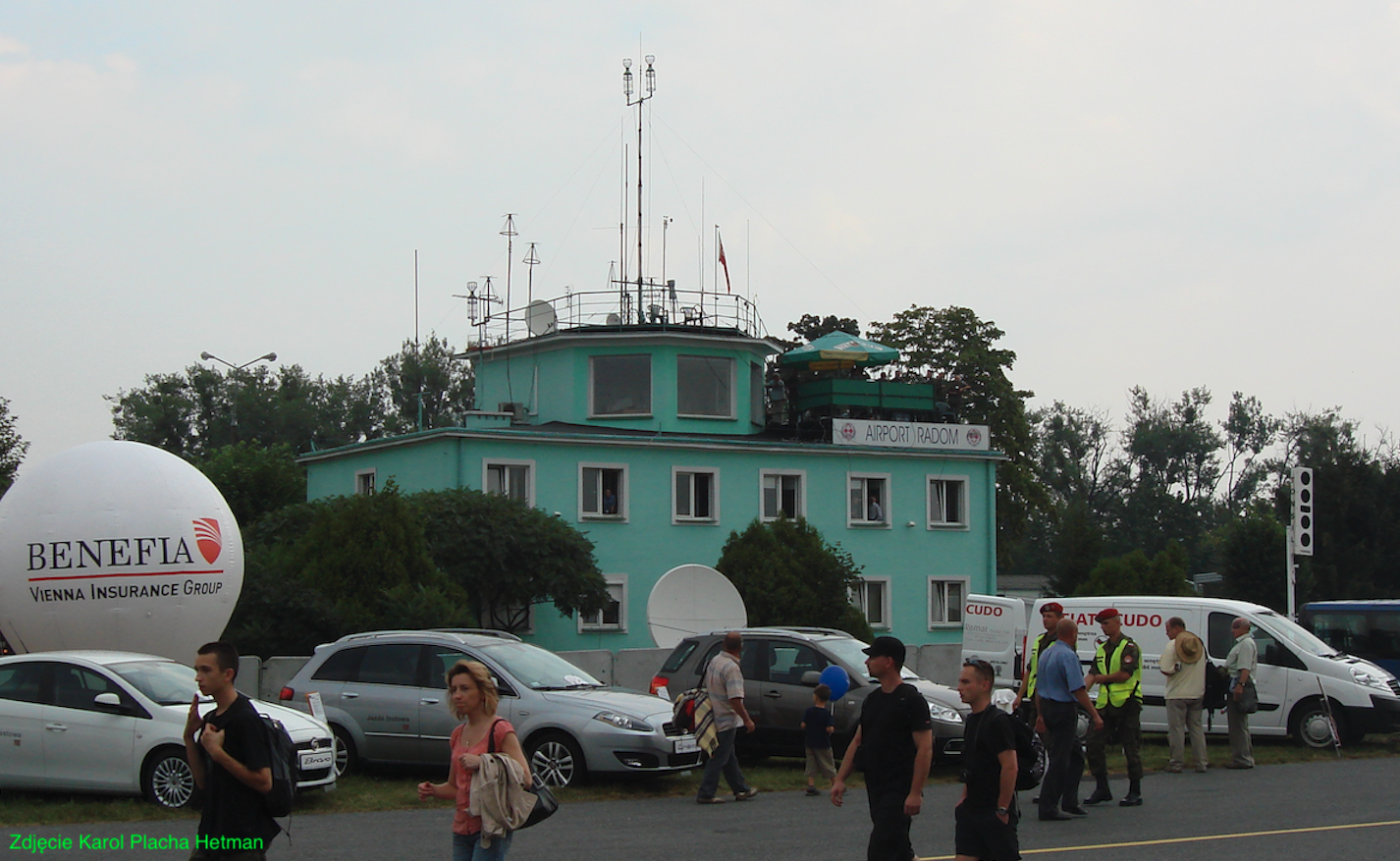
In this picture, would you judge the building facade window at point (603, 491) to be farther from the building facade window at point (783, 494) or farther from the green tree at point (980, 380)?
the green tree at point (980, 380)

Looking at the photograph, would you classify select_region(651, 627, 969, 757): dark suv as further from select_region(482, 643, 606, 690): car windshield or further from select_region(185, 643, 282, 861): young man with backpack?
select_region(185, 643, 282, 861): young man with backpack

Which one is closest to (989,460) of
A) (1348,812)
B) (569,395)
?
(569,395)

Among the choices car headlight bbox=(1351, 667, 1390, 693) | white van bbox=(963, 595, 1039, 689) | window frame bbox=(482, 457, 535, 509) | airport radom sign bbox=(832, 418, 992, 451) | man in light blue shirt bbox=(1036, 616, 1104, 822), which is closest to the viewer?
man in light blue shirt bbox=(1036, 616, 1104, 822)

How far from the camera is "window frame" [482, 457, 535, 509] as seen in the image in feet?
127

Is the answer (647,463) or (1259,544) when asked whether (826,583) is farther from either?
(1259,544)

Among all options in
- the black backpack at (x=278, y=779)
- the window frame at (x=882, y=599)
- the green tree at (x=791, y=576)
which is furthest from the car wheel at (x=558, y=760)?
the window frame at (x=882, y=599)

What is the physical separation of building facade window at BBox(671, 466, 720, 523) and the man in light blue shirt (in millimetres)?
28507

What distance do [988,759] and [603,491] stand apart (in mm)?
32926

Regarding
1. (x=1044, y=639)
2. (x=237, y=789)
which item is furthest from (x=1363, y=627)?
(x=237, y=789)

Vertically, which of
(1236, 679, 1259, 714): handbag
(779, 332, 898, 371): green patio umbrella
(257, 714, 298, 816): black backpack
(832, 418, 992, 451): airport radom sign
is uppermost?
(779, 332, 898, 371): green patio umbrella

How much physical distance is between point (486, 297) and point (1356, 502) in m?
28.5

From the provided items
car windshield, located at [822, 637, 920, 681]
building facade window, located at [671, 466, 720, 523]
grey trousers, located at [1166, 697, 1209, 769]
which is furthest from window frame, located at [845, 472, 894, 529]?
grey trousers, located at [1166, 697, 1209, 769]

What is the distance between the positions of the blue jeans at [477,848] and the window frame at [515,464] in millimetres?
31487

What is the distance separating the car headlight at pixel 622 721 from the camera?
48.6 feet
